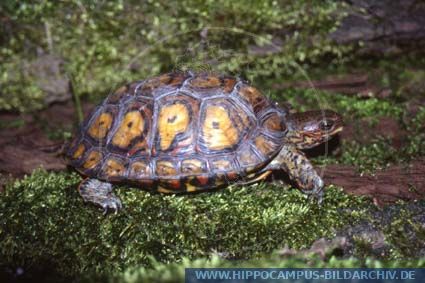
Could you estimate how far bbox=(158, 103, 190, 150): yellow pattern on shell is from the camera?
11.7 ft

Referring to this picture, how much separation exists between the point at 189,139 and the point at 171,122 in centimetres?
24

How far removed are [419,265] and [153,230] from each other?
2.07 m

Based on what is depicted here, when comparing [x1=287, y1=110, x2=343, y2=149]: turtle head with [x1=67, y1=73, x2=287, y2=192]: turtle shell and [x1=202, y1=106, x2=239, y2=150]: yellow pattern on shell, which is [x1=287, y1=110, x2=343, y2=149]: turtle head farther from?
[x1=202, y1=106, x2=239, y2=150]: yellow pattern on shell

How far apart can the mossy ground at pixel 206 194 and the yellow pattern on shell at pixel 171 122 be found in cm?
56

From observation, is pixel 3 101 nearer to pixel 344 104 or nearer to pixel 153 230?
pixel 153 230

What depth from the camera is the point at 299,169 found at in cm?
364

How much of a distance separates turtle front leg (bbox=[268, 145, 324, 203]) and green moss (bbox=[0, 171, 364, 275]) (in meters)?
0.11

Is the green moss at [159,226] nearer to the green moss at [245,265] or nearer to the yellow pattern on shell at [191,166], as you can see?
the green moss at [245,265]

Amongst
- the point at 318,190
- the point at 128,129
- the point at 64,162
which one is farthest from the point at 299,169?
the point at 64,162

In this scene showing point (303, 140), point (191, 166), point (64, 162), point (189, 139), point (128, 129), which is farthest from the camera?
point (64, 162)

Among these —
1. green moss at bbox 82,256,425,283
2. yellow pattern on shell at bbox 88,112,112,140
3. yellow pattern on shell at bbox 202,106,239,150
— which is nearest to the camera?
green moss at bbox 82,256,425,283

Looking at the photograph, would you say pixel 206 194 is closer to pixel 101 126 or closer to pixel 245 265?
pixel 245 265

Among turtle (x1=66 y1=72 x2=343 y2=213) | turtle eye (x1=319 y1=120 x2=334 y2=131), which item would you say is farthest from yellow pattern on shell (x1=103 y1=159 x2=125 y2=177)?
turtle eye (x1=319 y1=120 x2=334 y2=131)

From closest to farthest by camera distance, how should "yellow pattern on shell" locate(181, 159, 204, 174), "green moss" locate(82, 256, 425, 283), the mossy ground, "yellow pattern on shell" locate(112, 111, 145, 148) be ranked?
"green moss" locate(82, 256, 425, 283) → the mossy ground → "yellow pattern on shell" locate(181, 159, 204, 174) → "yellow pattern on shell" locate(112, 111, 145, 148)
